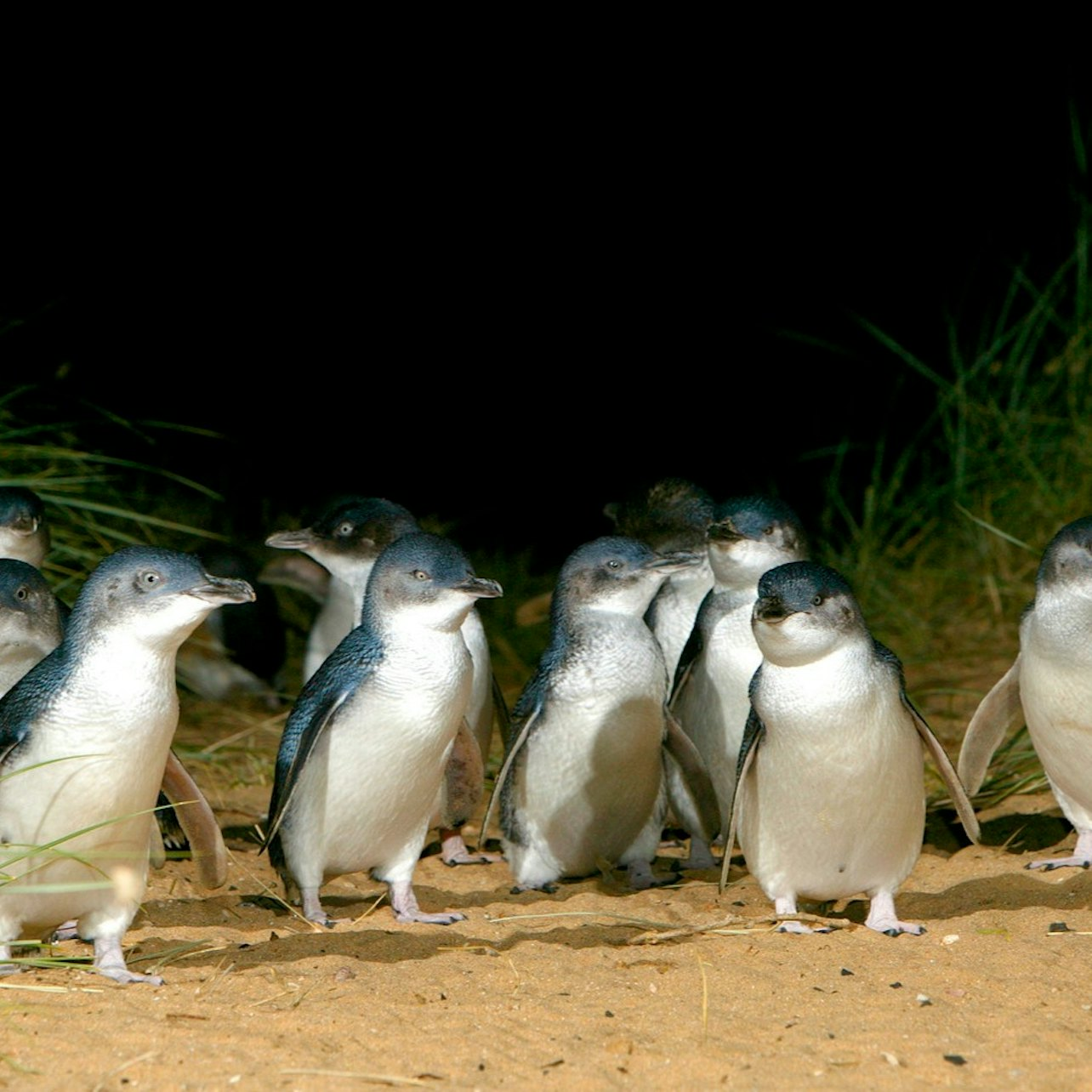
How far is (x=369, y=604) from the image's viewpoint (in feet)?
15.7

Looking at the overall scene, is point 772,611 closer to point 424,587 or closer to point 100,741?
point 424,587

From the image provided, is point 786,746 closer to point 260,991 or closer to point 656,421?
point 260,991

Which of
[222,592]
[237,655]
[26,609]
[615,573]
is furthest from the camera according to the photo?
[237,655]

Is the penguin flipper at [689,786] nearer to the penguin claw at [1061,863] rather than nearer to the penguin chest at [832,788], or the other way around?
the penguin chest at [832,788]

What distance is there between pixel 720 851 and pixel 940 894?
3.34 ft

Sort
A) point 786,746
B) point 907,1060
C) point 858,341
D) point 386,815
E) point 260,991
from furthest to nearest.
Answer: point 858,341 → point 386,815 → point 786,746 → point 260,991 → point 907,1060

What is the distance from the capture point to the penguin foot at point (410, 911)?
4.59m

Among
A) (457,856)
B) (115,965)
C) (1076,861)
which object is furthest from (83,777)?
(1076,861)

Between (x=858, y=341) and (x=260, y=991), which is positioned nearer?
(x=260, y=991)

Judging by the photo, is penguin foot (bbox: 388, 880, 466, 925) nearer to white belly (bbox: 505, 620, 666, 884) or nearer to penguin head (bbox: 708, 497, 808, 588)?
white belly (bbox: 505, 620, 666, 884)

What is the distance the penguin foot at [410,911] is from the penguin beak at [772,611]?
1208 millimetres

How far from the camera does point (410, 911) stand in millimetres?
4699

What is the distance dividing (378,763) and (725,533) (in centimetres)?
143

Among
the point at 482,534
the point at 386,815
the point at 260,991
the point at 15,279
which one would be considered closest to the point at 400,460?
the point at 482,534
